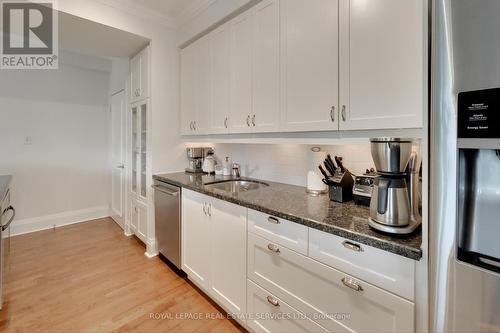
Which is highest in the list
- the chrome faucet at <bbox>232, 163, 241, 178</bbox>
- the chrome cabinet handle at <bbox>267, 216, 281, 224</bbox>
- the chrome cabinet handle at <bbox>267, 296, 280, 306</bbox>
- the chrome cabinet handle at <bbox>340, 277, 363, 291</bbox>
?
the chrome faucet at <bbox>232, 163, 241, 178</bbox>

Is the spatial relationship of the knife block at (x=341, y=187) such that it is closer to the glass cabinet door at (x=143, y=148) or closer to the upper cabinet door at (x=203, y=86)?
the upper cabinet door at (x=203, y=86)

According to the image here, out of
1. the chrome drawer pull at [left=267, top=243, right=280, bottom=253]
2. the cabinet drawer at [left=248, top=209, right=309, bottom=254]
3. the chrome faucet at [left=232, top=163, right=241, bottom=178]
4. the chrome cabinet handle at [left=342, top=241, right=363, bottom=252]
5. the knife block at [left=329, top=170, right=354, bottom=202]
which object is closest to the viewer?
the chrome cabinet handle at [left=342, top=241, right=363, bottom=252]

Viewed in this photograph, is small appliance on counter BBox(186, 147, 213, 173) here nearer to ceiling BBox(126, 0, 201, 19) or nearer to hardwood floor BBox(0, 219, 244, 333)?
hardwood floor BBox(0, 219, 244, 333)

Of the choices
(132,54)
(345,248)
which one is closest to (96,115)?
(132,54)

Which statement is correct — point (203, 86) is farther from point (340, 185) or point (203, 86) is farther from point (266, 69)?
point (340, 185)

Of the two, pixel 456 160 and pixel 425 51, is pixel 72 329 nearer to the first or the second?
pixel 456 160

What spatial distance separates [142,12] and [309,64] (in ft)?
6.59

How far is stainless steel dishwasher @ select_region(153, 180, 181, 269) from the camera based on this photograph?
2.22 m

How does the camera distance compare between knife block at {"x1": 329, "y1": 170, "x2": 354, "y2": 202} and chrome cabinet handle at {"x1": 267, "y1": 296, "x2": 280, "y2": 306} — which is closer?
chrome cabinet handle at {"x1": 267, "y1": 296, "x2": 280, "y2": 306}

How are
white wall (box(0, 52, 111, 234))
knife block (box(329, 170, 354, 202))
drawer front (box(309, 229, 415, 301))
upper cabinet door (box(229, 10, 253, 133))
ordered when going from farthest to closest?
white wall (box(0, 52, 111, 234)) → upper cabinet door (box(229, 10, 253, 133)) → knife block (box(329, 170, 354, 202)) → drawer front (box(309, 229, 415, 301))

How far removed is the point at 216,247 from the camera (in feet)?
5.85

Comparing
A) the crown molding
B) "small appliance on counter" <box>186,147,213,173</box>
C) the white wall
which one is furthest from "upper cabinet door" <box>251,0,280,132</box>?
the white wall

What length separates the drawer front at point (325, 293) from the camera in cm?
95

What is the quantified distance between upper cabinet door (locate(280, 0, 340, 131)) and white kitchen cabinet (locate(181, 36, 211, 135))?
Answer: 1.00 meters
